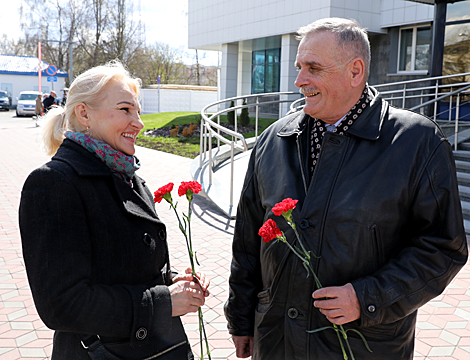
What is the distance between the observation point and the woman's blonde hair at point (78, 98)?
1905 mm

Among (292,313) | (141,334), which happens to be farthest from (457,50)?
(141,334)

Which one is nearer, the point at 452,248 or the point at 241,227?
the point at 452,248

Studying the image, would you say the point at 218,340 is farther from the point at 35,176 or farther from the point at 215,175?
the point at 215,175

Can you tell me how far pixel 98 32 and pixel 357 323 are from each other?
4913 cm

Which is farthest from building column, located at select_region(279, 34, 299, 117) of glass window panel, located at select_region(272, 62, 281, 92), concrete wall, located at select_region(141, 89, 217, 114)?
concrete wall, located at select_region(141, 89, 217, 114)

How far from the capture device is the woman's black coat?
5.23 feet

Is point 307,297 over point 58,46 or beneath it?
beneath

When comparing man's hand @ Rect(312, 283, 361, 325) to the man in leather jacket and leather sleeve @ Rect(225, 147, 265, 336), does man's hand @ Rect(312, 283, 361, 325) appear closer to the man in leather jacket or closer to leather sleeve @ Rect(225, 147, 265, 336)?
the man in leather jacket

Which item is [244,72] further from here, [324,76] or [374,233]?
[374,233]

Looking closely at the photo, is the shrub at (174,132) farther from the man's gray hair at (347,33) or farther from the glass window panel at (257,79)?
the man's gray hair at (347,33)

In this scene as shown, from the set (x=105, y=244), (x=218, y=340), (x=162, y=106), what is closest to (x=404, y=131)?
(x=105, y=244)

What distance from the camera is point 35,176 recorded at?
1.64m

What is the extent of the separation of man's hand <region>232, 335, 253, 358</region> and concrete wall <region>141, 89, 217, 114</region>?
3354cm

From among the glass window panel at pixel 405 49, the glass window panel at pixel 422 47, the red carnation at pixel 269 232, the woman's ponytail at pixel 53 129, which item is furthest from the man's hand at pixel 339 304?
the glass window panel at pixel 405 49
